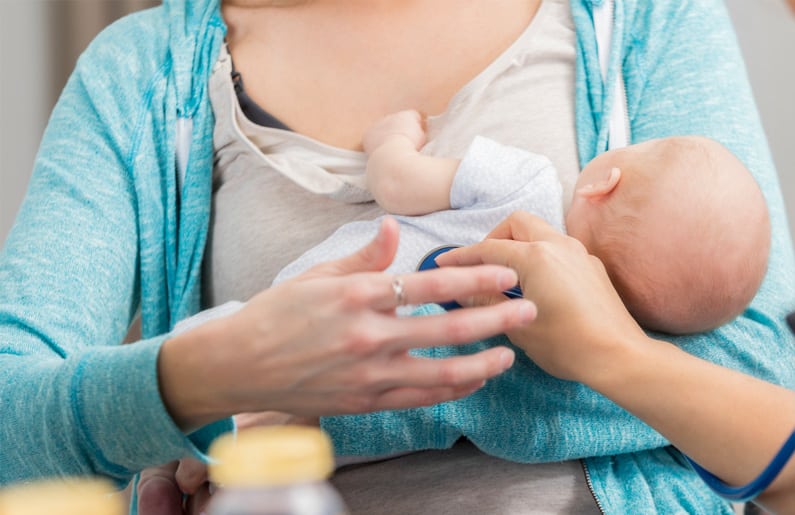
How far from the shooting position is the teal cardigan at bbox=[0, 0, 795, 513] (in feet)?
2.99

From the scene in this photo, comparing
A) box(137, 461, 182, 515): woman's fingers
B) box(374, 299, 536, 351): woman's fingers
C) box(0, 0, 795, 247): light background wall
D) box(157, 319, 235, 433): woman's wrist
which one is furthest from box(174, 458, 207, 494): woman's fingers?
box(0, 0, 795, 247): light background wall

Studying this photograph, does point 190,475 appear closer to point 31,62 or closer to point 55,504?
point 55,504

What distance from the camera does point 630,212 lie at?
1.05m

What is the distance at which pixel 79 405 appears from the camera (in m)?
0.89

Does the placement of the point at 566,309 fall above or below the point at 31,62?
above

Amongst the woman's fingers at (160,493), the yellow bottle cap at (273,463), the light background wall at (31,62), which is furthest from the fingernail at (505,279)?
the light background wall at (31,62)

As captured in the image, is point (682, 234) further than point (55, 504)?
Yes

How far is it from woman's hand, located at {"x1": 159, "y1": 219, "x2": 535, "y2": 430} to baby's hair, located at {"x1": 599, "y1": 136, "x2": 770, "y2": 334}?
316 millimetres

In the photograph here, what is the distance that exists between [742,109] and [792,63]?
1.06 m

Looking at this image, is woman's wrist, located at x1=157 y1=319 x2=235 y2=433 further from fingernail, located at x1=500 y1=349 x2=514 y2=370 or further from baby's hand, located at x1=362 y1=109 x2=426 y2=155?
baby's hand, located at x1=362 y1=109 x2=426 y2=155

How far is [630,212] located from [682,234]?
0.07 m

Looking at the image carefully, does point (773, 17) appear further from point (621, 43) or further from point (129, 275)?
point (129, 275)

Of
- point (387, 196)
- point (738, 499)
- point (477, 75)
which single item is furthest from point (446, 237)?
point (738, 499)

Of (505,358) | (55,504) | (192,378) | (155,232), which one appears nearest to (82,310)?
(155,232)
